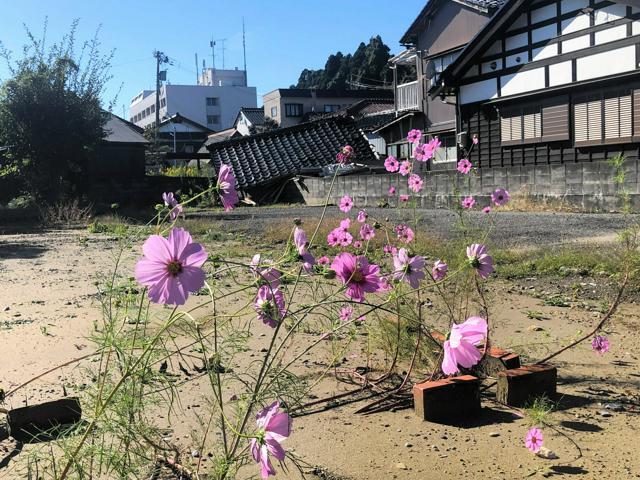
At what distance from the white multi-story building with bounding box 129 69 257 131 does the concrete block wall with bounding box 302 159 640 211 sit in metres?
47.8

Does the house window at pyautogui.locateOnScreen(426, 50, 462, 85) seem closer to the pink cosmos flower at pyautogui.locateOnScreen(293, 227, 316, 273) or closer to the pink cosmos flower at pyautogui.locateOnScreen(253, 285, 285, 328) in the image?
the pink cosmos flower at pyautogui.locateOnScreen(293, 227, 316, 273)

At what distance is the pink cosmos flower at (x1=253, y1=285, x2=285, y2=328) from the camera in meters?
1.35

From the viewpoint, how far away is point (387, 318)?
2615 millimetres

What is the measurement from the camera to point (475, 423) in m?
2.09

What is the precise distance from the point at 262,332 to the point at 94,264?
144 inches

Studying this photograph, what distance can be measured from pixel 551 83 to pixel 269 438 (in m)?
14.2

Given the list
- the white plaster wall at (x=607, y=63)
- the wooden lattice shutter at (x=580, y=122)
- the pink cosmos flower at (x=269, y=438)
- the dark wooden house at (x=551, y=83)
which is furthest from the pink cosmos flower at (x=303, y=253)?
the wooden lattice shutter at (x=580, y=122)

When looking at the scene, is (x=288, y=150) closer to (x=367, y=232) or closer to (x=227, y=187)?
(x=367, y=232)

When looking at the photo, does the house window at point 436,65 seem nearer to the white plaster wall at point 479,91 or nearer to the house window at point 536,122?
the white plaster wall at point 479,91

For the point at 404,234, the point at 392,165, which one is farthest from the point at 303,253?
the point at 392,165

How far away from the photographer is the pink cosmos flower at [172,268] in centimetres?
110

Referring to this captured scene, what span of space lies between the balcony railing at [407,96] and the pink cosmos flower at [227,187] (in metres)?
21.9

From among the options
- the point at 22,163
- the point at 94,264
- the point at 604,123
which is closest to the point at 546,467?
the point at 94,264

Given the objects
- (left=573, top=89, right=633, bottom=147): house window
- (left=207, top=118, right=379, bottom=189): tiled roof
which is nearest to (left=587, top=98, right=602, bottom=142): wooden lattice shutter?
(left=573, top=89, right=633, bottom=147): house window
